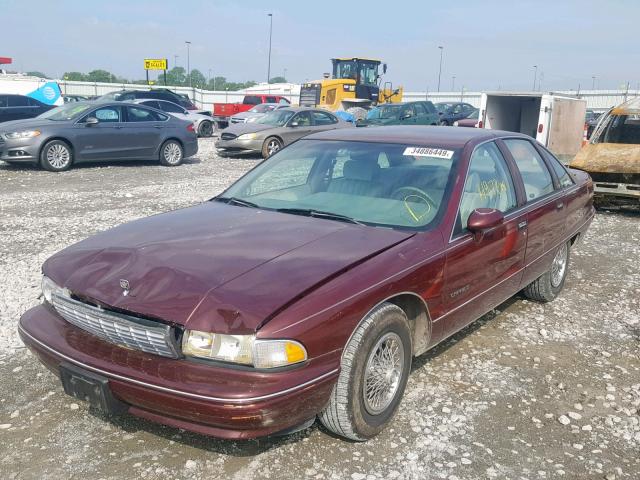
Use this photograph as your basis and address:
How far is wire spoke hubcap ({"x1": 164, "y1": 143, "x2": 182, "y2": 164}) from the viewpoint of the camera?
14.3 metres

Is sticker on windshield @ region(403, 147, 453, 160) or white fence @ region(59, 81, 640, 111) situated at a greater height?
white fence @ region(59, 81, 640, 111)

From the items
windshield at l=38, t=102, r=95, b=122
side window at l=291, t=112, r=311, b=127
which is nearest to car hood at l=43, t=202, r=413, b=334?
windshield at l=38, t=102, r=95, b=122

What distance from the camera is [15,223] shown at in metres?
7.90

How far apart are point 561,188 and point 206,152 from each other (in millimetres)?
13612

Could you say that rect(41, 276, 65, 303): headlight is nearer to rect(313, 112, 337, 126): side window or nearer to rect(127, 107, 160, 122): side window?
rect(127, 107, 160, 122): side window

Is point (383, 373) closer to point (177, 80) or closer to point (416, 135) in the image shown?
point (416, 135)

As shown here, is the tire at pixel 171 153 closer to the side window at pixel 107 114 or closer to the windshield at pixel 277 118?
the side window at pixel 107 114

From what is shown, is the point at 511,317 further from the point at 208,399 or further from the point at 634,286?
the point at 208,399

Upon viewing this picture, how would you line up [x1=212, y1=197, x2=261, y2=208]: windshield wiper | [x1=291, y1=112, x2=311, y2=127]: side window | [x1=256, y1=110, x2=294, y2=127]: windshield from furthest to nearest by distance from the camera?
[x1=291, y1=112, x2=311, y2=127]: side window < [x1=256, y1=110, x2=294, y2=127]: windshield < [x1=212, y1=197, x2=261, y2=208]: windshield wiper

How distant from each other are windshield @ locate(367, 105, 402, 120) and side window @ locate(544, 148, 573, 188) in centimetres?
1468

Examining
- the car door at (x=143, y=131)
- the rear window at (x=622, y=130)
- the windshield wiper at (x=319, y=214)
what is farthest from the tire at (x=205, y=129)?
the windshield wiper at (x=319, y=214)

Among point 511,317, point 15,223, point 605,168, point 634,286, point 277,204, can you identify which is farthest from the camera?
point 605,168

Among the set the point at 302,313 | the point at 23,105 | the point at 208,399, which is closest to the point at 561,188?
the point at 302,313

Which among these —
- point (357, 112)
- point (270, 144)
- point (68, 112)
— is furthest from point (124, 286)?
point (357, 112)
